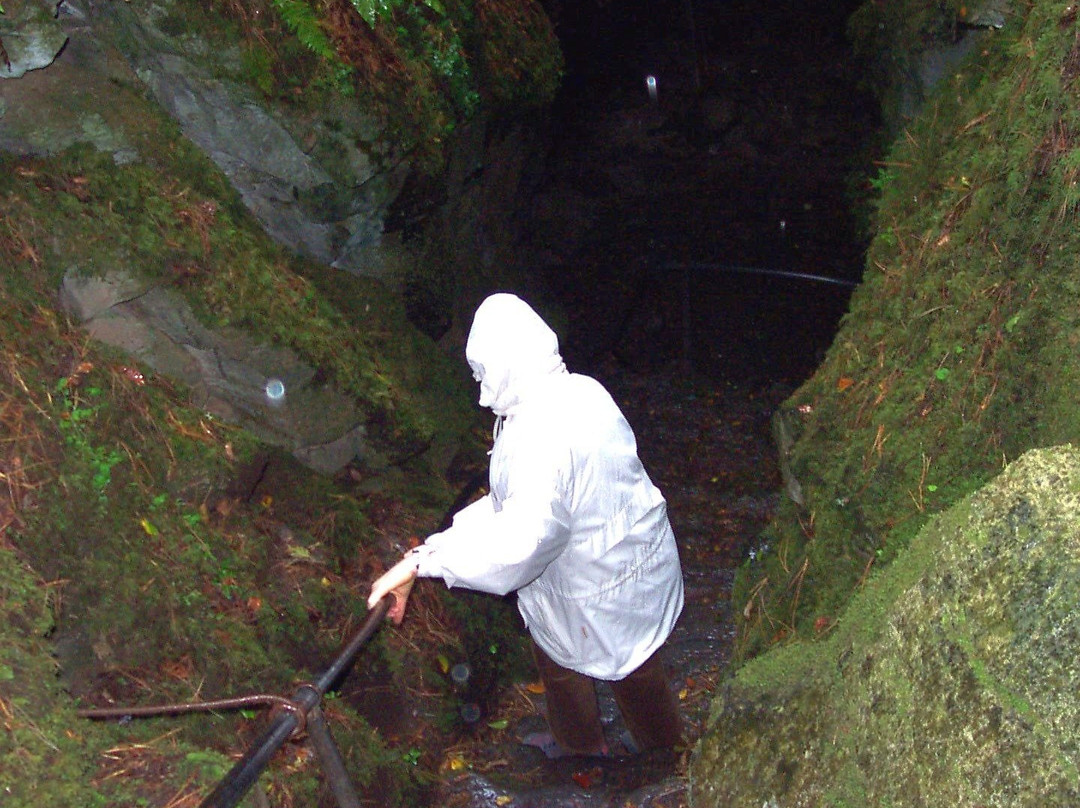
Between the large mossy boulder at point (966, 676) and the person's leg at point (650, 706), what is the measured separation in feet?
4.77

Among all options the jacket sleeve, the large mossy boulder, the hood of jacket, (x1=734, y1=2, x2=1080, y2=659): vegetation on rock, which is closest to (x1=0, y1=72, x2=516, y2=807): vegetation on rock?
the jacket sleeve

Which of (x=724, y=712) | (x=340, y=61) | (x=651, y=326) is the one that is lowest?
(x=651, y=326)

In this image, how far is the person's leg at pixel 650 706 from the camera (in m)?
3.68

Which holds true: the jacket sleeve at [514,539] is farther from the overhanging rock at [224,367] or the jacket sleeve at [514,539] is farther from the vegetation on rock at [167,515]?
the overhanging rock at [224,367]

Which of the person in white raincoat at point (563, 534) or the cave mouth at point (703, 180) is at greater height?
the person in white raincoat at point (563, 534)

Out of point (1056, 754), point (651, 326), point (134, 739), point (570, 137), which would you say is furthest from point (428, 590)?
point (570, 137)

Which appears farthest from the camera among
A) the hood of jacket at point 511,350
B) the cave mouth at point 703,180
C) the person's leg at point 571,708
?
the cave mouth at point 703,180

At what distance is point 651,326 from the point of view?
10391 millimetres

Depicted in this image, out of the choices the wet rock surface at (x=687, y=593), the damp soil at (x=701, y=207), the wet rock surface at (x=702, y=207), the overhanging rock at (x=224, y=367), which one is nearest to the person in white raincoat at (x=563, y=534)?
the wet rock surface at (x=687, y=593)

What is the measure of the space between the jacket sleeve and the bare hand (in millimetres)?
55

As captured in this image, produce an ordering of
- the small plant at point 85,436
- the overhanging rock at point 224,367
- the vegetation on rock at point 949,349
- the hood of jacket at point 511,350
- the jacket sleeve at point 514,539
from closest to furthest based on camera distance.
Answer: the vegetation on rock at point 949,349, the jacket sleeve at point 514,539, the hood of jacket at point 511,350, the small plant at point 85,436, the overhanging rock at point 224,367

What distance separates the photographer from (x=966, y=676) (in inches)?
66.2

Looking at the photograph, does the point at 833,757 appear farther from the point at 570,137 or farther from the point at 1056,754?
the point at 570,137

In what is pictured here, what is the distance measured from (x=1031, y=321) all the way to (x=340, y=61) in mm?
4032
